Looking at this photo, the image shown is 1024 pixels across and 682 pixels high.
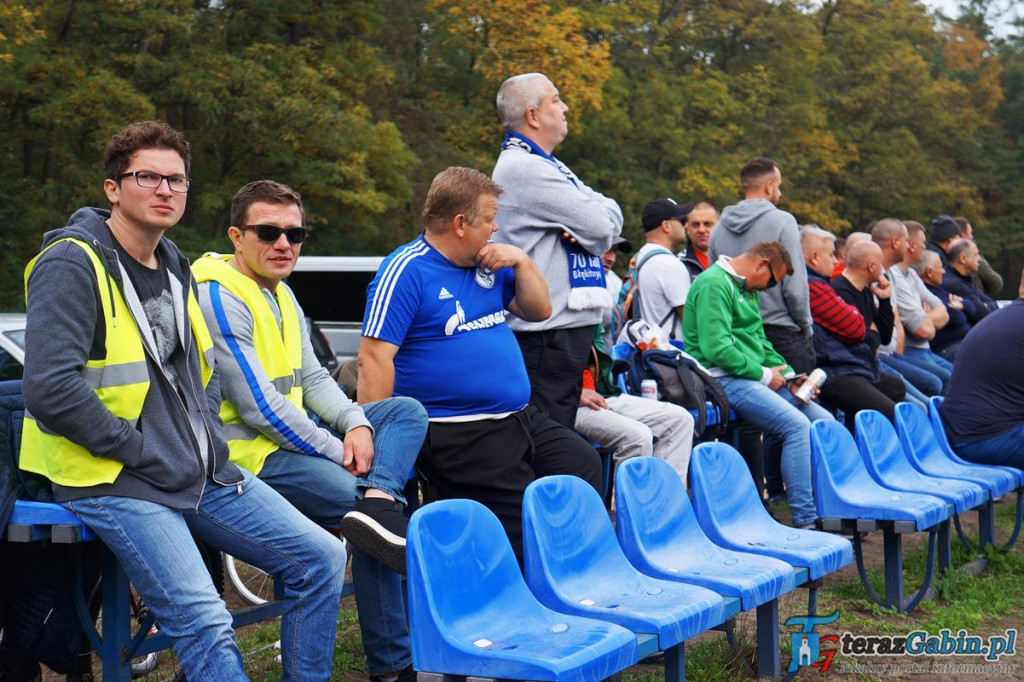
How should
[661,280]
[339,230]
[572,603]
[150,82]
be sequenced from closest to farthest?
[572,603]
[661,280]
[150,82]
[339,230]

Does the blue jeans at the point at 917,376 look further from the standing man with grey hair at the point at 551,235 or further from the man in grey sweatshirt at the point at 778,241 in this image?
the standing man with grey hair at the point at 551,235

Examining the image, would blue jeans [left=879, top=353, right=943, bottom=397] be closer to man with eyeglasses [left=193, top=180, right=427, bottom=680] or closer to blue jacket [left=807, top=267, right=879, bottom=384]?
blue jacket [left=807, top=267, right=879, bottom=384]

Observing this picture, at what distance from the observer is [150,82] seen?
53.0ft

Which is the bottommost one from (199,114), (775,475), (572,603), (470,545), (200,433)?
(775,475)

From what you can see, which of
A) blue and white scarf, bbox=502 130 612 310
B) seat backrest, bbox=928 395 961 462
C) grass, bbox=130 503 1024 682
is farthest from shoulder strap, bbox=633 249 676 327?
blue and white scarf, bbox=502 130 612 310

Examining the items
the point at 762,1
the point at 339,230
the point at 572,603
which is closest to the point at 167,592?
the point at 572,603

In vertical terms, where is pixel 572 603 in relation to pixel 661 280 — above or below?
below

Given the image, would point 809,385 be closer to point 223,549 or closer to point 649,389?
point 649,389

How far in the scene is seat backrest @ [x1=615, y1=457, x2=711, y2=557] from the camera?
3.95 m

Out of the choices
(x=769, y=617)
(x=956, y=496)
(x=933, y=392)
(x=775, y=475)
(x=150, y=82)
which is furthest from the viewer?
(x=150, y=82)

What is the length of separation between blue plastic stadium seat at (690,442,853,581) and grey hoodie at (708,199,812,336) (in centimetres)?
276

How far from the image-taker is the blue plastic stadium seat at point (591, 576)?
11.0 feet

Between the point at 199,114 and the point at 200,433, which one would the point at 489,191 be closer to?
the point at 200,433

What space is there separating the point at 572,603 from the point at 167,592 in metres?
1.09
